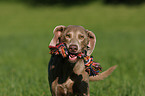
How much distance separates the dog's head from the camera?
10.2 feet

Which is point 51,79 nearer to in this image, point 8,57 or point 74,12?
point 8,57

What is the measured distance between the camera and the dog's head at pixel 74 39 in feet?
10.2

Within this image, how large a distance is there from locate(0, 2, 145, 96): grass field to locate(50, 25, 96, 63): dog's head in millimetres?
1588

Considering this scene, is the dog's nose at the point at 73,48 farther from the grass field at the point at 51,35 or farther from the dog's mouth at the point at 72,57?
the grass field at the point at 51,35

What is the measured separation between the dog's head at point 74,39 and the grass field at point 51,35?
5.21 ft

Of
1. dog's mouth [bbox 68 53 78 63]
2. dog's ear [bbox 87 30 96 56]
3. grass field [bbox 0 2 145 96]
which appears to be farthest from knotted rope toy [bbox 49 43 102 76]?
grass field [bbox 0 2 145 96]

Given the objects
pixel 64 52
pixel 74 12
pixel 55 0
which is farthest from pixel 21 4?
pixel 64 52

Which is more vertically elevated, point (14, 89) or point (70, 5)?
point (70, 5)

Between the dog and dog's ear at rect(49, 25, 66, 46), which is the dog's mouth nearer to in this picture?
the dog

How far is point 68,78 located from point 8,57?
787 centimetres

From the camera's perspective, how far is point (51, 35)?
2133 cm

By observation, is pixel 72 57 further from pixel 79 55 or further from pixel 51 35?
pixel 51 35

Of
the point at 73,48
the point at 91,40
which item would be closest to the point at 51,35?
the point at 91,40

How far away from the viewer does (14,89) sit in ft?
17.4
